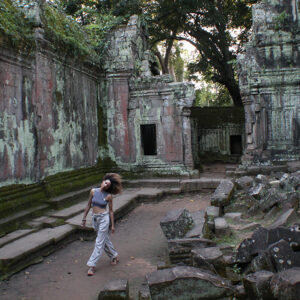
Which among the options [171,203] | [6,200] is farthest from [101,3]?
[6,200]

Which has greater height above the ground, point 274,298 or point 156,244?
point 274,298

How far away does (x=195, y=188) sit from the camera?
32.3 feet

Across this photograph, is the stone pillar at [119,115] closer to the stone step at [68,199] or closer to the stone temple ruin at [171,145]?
the stone temple ruin at [171,145]

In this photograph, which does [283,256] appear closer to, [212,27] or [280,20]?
[280,20]

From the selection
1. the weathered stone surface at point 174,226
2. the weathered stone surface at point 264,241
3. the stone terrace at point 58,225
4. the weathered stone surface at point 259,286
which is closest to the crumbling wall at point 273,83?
the stone terrace at point 58,225

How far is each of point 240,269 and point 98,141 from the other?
25.5 ft

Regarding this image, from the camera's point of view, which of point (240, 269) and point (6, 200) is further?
point (6, 200)

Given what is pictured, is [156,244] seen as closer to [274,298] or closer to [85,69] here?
[274,298]

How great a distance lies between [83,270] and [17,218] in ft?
7.14

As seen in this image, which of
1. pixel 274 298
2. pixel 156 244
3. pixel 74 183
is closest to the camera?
pixel 274 298

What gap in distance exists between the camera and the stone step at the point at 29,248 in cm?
442

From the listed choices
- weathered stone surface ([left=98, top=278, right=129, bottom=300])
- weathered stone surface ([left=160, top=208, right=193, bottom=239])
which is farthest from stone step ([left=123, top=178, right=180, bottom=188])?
weathered stone surface ([left=98, top=278, right=129, bottom=300])

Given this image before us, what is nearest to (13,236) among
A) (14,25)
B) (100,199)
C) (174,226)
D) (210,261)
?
(100,199)

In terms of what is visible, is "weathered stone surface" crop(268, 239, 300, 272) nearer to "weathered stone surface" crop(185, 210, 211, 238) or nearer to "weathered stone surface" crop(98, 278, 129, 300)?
"weathered stone surface" crop(185, 210, 211, 238)
